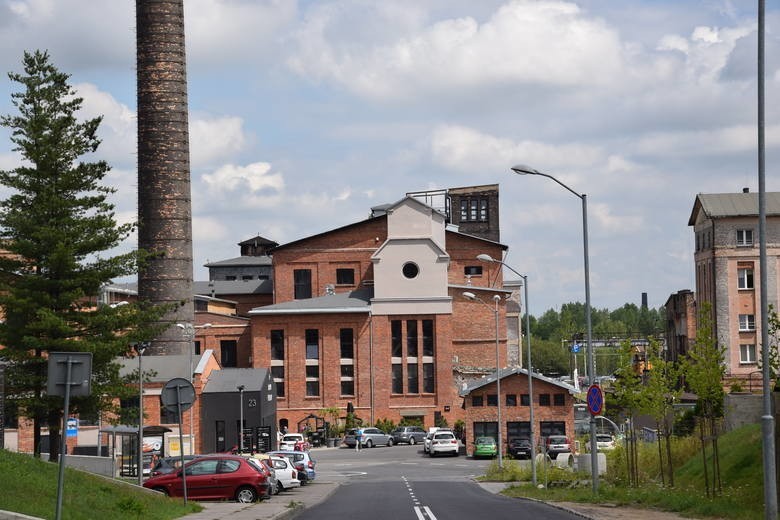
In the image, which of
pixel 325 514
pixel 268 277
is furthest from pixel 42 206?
pixel 268 277

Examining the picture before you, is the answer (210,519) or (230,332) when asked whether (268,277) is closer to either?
(230,332)

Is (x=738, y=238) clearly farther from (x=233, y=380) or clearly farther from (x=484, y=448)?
(x=233, y=380)

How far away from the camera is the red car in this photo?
3077 centimetres

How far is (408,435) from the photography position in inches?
3260

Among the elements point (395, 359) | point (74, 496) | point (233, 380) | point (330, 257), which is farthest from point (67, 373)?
point (330, 257)

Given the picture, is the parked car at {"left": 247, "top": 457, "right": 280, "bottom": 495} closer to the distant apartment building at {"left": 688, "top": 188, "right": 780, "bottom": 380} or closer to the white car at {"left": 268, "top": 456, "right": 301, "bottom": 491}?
the white car at {"left": 268, "top": 456, "right": 301, "bottom": 491}

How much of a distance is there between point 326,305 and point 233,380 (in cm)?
2028

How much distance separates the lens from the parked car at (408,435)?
8250 centimetres

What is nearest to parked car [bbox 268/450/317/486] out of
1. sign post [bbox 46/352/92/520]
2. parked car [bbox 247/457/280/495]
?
parked car [bbox 247/457/280/495]

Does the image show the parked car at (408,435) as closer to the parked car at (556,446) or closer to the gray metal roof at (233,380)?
the gray metal roof at (233,380)

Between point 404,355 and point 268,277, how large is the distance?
34.6 metres

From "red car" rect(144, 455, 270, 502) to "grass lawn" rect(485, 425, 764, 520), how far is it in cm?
840

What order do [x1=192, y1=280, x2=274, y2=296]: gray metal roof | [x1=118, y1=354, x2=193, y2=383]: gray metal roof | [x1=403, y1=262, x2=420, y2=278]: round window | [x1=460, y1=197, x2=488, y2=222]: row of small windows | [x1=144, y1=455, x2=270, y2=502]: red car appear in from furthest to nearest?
[x1=460, y1=197, x2=488, y2=222]: row of small windows, [x1=192, y1=280, x2=274, y2=296]: gray metal roof, [x1=403, y1=262, x2=420, y2=278]: round window, [x1=118, y1=354, x2=193, y2=383]: gray metal roof, [x1=144, y1=455, x2=270, y2=502]: red car

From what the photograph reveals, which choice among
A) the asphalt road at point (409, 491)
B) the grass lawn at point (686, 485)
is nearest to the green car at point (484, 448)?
the asphalt road at point (409, 491)
